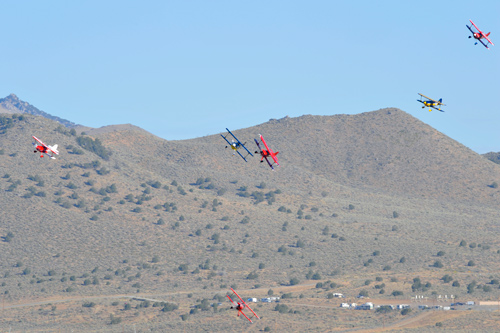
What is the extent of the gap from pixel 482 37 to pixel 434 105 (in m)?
9.53

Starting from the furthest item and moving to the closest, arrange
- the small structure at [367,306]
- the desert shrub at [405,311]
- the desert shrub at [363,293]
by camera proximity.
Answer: the desert shrub at [363,293], the small structure at [367,306], the desert shrub at [405,311]

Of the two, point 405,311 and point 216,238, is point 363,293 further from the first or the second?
point 216,238

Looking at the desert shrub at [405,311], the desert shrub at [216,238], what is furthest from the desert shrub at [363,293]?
the desert shrub at [216,238]

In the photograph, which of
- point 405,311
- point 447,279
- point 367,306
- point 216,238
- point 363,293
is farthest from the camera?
point 216,238

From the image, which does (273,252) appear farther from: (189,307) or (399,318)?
(399,318)

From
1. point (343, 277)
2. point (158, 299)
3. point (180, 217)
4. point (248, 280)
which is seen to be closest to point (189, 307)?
point (158, 299)

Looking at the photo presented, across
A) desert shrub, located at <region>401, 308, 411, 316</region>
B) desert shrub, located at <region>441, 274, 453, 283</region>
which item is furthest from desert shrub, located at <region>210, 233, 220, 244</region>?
desert shrub, located at <region>401, 308, 411, 316</region>

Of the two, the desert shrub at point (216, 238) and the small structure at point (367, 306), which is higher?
the desert shrub at point (216, 238)

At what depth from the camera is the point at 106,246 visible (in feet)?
558

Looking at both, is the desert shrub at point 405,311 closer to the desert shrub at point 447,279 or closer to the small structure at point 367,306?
the small structure at point 367,306

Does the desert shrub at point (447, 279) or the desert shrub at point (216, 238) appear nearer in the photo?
the desert shrub at point (447, 279)

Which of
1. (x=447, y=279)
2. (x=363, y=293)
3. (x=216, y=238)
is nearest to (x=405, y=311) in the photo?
(x=363, y=293)

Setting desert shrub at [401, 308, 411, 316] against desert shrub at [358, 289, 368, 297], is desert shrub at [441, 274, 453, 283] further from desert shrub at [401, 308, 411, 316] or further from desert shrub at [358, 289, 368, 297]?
desert shrub at [401, 308, 411, 316]

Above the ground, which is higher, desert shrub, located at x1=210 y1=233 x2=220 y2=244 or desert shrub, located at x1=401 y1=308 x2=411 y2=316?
desert shrub, located at x1=210 y1=233 x2=220 y2=244
